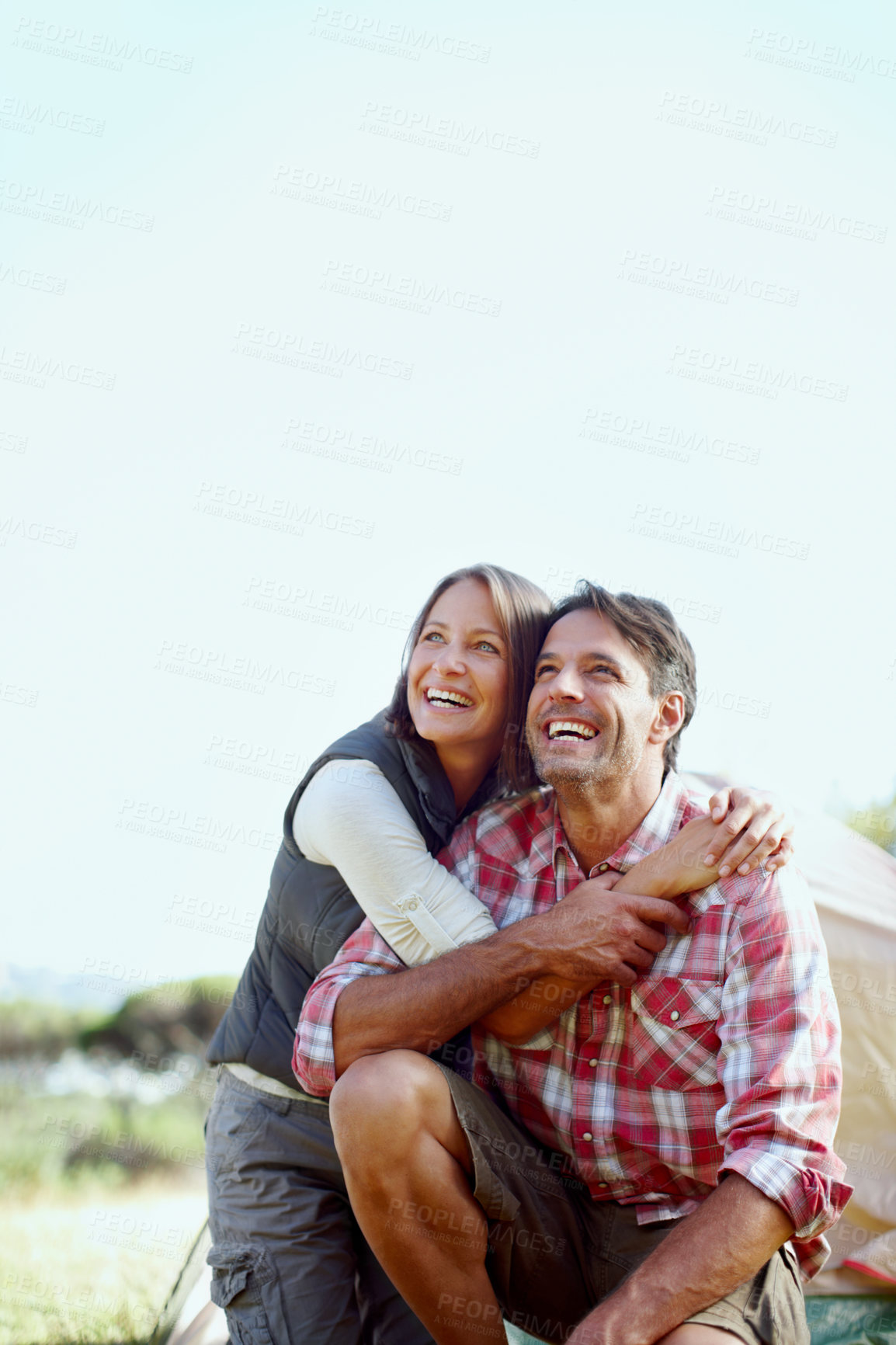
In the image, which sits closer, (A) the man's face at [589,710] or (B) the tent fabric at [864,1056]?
(A) the man's face at [589,710]

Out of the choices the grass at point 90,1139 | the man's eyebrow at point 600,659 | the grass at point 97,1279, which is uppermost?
the man's eyebrow at point 600,659

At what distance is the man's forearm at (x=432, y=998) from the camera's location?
84.3 inches

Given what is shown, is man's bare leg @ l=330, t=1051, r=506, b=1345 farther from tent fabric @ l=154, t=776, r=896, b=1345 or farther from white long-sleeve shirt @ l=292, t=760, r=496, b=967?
tent fabric @ l=154, t=776, r=896, b=1345

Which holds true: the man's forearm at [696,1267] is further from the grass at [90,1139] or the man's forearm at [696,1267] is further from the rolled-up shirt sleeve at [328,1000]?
the grass at [90,1139]

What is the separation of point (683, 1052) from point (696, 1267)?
447 millimetres

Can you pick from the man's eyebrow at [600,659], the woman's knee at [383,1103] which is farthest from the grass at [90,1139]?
the man's eyebrow at [600,659]

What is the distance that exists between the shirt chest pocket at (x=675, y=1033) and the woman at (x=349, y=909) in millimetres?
221

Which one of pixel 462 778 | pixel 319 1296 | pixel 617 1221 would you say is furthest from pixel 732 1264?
pixel 462 778

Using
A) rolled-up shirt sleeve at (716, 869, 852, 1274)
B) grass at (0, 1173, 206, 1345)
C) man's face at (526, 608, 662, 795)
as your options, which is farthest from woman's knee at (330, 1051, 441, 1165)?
grass at (0, 1173, 206, 1345)

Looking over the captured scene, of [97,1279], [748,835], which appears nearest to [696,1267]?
[748,835]

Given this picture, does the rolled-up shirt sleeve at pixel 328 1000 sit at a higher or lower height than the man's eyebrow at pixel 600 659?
lower

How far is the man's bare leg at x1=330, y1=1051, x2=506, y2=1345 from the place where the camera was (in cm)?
199

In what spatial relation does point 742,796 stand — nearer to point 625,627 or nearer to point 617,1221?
point 625,627

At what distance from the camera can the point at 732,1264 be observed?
1788 millimetres
